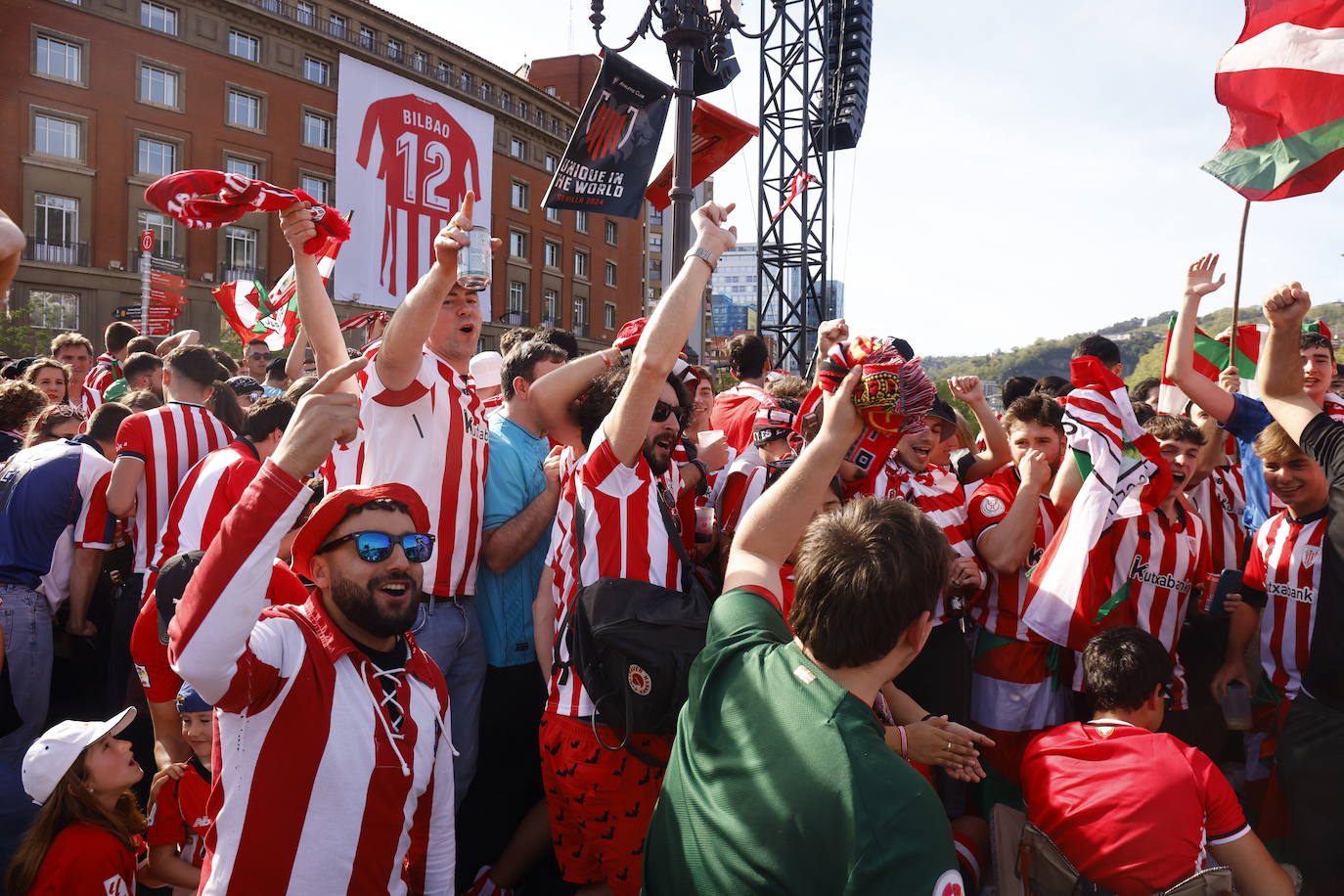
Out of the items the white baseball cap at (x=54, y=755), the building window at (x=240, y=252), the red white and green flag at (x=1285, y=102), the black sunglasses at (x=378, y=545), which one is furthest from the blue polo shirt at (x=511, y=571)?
the building window at (x=240, y=252)

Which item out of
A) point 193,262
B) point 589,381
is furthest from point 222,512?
point 193,262

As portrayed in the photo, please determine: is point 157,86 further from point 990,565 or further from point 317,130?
point 990,565

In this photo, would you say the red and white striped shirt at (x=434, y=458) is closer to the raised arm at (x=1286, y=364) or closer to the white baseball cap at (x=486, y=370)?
the white baseball cap at (x=486, y=370)

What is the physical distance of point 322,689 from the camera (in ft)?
6.97

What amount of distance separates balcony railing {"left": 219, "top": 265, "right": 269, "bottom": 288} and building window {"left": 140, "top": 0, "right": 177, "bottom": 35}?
25.9 ft

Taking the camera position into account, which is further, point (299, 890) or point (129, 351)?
point (129, 351)

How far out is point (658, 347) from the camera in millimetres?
2463

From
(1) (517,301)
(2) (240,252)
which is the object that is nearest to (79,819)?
(2) (240,252)

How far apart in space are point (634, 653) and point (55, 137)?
33.0m

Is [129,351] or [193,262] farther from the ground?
[193,262]

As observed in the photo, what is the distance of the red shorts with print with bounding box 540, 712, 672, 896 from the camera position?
2.61m

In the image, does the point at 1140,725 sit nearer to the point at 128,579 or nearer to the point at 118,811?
the point at 118,811

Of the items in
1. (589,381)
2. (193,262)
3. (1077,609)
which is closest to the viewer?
(589,381)

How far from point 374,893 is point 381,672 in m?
0.51
